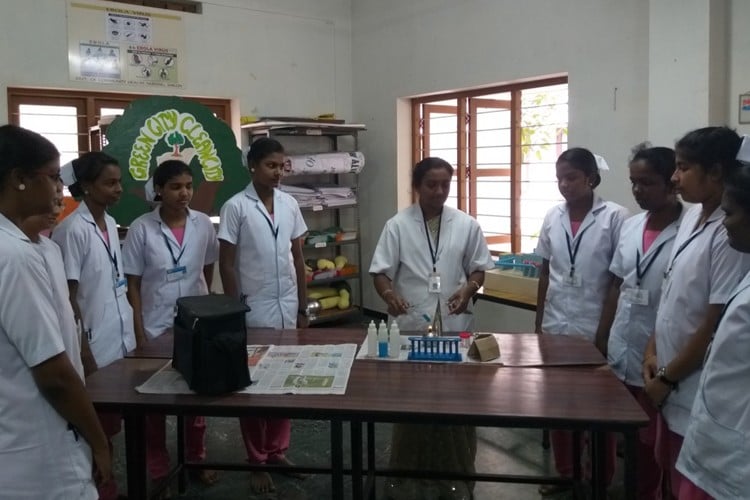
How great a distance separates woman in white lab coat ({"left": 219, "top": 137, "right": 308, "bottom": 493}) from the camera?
300 cm

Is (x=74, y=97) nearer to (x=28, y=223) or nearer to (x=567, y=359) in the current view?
(x=28, y=223)

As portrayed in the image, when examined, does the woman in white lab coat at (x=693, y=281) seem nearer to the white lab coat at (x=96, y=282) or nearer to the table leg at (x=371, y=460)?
the table leg at (x=371, y=460)

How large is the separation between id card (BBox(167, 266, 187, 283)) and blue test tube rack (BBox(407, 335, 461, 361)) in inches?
47.2

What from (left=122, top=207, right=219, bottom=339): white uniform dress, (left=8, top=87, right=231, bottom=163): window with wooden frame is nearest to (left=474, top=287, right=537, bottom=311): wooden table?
(left=122, top=207, right=219, bottom=339): white uniform dress

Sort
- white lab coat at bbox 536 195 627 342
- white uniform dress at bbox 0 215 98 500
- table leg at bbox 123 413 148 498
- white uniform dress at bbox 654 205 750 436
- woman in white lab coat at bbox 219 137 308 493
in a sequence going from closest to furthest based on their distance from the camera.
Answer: white uniform dress at bbox 0 215 98 500, white uniform dress at bbox 654 205 750 436, table leg at bbox 123 413 148 498, white lab coat at bbox 536 195 627 342, woman in white lab coat at bbox 219 137 308 493

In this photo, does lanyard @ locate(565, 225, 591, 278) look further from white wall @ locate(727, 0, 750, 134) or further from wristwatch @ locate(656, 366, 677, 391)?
white wall @ locate(727, 0, 750, 134)

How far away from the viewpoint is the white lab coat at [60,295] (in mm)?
1523

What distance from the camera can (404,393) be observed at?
1949 millimetres

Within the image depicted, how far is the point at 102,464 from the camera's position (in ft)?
5.27

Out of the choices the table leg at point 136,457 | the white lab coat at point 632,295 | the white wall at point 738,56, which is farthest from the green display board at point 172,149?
the white wall at point 738,56

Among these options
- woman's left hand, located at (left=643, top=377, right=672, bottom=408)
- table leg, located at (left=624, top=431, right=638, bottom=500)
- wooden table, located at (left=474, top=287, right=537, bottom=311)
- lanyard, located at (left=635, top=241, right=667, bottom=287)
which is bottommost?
table leg, located at (left=624, top=431, right=638, bottom=500)

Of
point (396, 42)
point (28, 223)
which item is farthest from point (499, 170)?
point (28, 223)

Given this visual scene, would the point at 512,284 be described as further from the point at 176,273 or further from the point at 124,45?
the point at 124,45

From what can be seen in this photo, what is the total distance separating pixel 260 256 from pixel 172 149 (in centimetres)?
153
